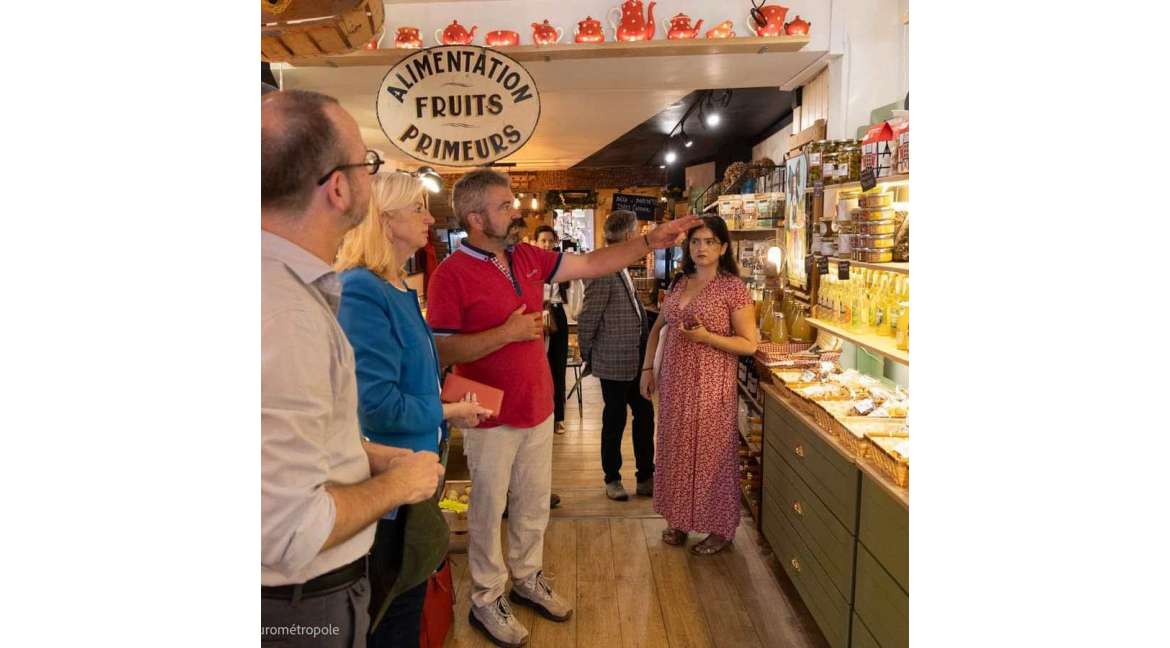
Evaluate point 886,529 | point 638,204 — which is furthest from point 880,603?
point 638,204

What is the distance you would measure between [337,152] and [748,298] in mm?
2790

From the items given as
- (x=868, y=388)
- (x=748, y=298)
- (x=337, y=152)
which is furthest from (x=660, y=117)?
(x=337, y=152)

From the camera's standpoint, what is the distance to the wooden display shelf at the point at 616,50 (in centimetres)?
385

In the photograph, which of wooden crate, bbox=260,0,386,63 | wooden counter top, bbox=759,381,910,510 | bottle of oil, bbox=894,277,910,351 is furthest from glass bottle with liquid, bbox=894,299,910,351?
wooden crate, bbox=260,0,386,63

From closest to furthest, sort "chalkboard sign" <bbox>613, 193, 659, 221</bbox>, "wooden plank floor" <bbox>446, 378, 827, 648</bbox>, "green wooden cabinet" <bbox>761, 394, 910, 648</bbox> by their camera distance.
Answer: "green wooden cabinet" <bbox>761, 394, 910, 648</bbox>
"wooden plank floor" <bbox>446, 378, 827, 648</bbox>
"chalkboard sign" <bbox>613, 193, 659, 221</bbox>

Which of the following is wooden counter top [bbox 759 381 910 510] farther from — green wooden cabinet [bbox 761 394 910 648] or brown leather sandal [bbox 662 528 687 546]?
brown leather sandal [bbox 662 528 687 546]

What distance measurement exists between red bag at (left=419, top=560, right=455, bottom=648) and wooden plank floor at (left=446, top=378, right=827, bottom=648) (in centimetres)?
24

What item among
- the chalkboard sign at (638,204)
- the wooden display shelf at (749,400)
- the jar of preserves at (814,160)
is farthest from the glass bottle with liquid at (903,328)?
the chalkboard sign at (638,204)

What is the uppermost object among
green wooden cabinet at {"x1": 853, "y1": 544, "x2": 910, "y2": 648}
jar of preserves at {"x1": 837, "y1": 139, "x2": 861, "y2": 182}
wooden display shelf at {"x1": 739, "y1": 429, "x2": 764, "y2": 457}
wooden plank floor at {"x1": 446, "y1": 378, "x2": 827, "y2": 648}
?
jar of preserves at {"x1": 837, "y1": 139, "x2": 861, "y2": 182}

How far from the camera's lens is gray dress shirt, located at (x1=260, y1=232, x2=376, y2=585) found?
0.90 metres

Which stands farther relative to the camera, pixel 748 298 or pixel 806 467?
pixel 748 298

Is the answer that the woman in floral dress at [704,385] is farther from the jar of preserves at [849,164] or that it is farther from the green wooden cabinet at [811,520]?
the jar of preserves at [849,164]
